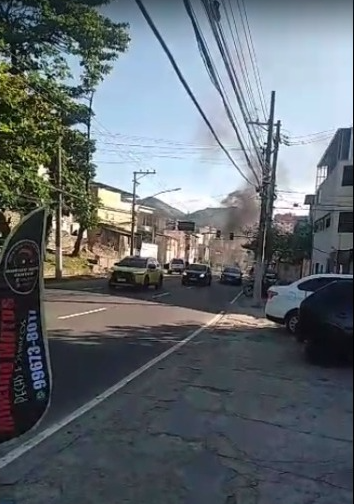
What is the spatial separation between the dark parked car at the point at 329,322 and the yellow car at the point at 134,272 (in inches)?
678

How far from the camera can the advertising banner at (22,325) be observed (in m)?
2.46

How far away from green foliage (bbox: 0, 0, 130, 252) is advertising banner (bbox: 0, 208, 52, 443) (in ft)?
7.26

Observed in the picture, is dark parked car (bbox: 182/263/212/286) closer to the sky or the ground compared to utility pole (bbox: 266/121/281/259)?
closer to the ground

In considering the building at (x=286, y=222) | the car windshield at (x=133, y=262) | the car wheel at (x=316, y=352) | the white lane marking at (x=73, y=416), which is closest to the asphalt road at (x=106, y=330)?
the white lane marking at (x=73, y=416)

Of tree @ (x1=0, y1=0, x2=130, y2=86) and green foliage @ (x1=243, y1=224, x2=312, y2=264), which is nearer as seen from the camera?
green foliage @ (x1=243, y1=224, x2=312, y2=264)

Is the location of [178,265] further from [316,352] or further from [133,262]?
[316,352]

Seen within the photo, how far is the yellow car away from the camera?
18859 mm

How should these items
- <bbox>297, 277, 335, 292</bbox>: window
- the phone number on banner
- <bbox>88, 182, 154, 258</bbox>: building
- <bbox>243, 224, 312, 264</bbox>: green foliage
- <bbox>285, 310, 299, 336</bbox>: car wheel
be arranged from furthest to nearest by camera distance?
<bbox>88, 182, 154, 258</bbox>: building < <bbox>243, 224, 312, 264</bbox>: green foliage < the phone number on banner < <bbox>285, 310, 299, 336</bbox>: car wheel < <bbox>297, 277, 335, 292</bbox>: window

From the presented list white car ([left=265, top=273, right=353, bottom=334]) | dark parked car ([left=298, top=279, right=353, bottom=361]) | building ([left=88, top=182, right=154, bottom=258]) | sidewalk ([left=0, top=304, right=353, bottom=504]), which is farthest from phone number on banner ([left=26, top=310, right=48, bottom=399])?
building ([left=88, top=182, right=154, bottom=258])

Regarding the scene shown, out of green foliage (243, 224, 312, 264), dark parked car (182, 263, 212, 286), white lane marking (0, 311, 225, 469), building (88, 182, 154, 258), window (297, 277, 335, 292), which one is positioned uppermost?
building (88, 182, 154, 258)

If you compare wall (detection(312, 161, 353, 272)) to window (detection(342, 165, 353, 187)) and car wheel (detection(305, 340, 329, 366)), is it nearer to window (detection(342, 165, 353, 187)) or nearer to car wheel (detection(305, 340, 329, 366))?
window (detection(342, 165, 353, 187))

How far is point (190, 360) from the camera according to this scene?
A: 22.0 ft

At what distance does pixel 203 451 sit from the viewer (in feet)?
11.2

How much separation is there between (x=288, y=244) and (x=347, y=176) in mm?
2245
